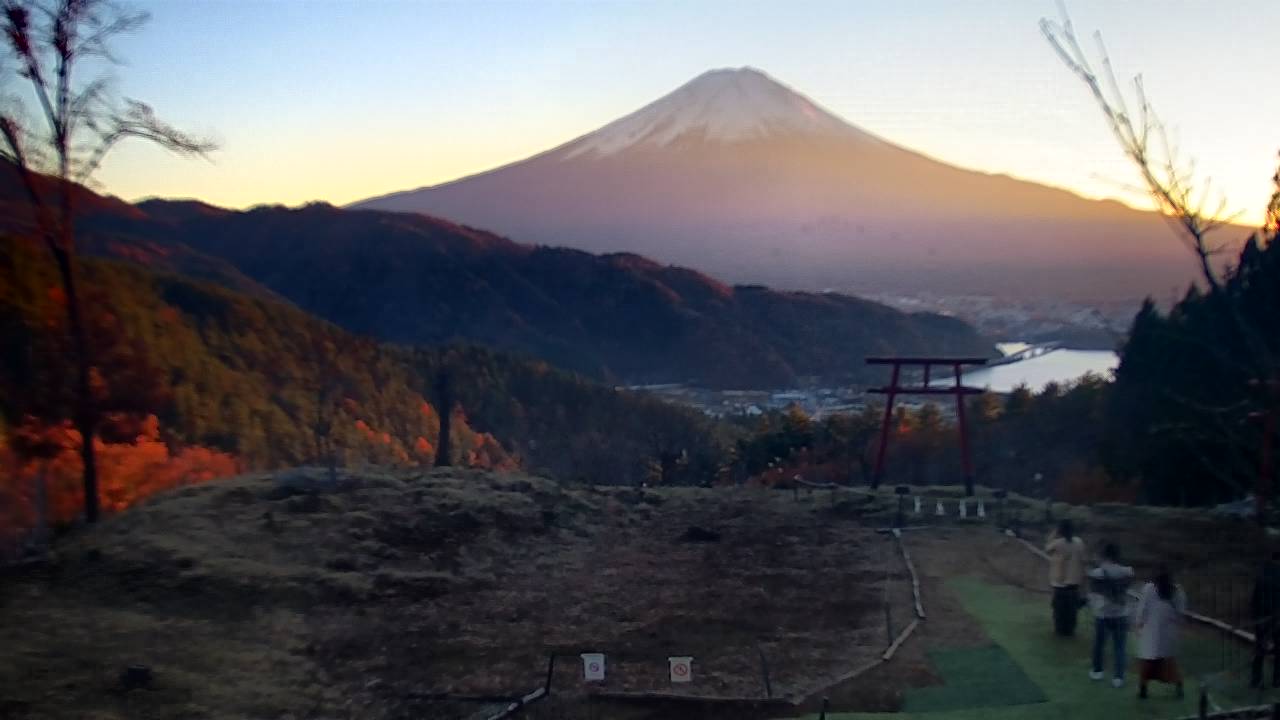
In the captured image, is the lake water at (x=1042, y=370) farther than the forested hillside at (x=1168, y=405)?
Yes

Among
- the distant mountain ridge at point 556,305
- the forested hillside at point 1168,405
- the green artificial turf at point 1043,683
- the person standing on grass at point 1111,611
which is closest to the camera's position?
the green artificial turf at point 1043,683

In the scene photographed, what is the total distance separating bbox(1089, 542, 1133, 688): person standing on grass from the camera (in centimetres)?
661

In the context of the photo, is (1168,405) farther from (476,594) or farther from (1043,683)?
(476,594)

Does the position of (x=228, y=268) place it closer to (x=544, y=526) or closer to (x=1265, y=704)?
(x=544, y=526)

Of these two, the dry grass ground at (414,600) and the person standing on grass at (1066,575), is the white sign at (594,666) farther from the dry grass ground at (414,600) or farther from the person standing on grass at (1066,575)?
the person standing on grass at (1066,575)

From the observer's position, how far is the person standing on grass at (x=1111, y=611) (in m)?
6.61

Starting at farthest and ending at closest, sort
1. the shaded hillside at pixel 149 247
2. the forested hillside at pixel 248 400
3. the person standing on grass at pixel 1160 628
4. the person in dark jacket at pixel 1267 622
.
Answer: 1. the shaded hillside at pixel 149 247
2. the forested hillside at pixel 248 400
3. the person standing on grass at pixel 1160 628
4. the person in dark jacket at pixel 1267 622

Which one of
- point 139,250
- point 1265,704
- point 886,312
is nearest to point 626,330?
point 886,312

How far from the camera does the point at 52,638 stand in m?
7.39

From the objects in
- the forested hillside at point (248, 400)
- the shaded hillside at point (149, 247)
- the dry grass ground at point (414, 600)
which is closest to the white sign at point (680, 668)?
the dry grass ground at point (414, 600)

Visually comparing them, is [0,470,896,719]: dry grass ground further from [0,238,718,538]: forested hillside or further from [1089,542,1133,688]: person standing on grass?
[0,238,718,538]: forested hillside

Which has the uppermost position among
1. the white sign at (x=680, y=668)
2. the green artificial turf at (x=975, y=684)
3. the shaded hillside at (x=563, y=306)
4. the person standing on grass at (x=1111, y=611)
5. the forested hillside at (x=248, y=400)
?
the shaded hillside at (x=563, y=306)

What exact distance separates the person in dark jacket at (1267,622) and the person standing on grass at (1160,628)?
410 mm

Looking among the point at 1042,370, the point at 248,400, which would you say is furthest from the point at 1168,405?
the point at 1042,370
